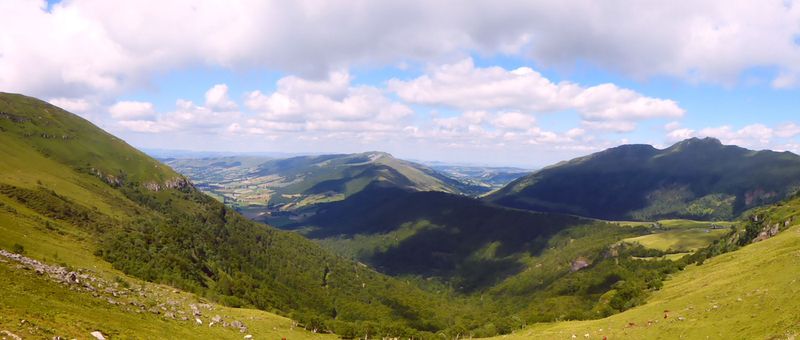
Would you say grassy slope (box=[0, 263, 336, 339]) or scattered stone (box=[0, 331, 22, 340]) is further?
grassy slope (box=[0, 263, 336, 339])

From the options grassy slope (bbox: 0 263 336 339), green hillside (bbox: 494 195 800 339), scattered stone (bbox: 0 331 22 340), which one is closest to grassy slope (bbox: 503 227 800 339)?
green hillside (bbox: 494 195 800 339)

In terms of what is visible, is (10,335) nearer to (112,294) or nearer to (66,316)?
(66,316)

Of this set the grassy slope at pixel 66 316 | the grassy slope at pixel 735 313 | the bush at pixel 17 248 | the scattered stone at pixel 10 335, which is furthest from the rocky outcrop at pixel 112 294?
the grassy slope at pixel 735 313

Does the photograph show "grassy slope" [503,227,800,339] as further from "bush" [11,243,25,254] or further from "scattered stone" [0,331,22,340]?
"bush" [11,243,25,254]

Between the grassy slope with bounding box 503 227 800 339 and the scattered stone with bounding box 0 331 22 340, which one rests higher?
the scattered stone with bounding box 0 331 22 340

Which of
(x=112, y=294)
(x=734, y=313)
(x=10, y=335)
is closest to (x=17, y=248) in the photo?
(x=112, y=294)

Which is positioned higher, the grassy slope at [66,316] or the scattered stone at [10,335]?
the scattered stone at [10,335]

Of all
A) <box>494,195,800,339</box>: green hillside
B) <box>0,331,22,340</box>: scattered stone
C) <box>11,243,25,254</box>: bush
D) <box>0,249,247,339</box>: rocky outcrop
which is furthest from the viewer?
<box>11,243,25,254</box>: bush

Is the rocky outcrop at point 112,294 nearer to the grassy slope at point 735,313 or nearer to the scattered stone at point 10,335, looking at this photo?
the scattered stone at point 10,335

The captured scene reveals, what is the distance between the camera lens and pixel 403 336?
15938 cm

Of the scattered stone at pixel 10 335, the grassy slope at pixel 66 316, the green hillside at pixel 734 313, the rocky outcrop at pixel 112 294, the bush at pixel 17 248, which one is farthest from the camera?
the bush at pixel 17 248

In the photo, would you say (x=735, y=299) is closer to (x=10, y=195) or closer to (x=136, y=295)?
(x=136, y=295)

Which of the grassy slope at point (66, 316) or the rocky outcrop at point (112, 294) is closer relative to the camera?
the grassy slope at point (66, 316)

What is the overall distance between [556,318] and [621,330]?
117m
